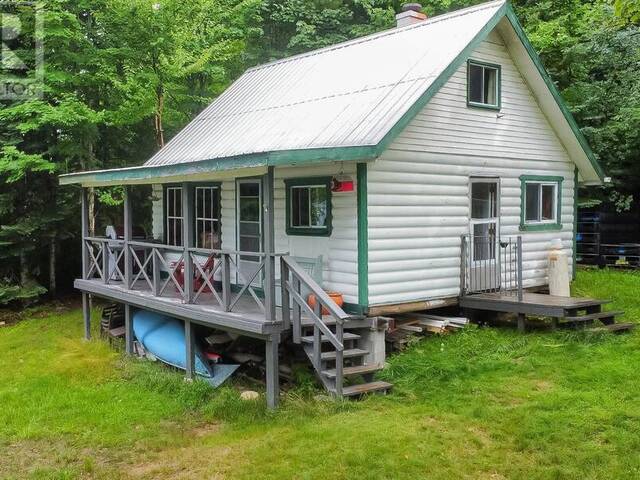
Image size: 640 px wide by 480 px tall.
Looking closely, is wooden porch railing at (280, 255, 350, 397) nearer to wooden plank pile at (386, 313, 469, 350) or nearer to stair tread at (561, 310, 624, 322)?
wooden plank pile at (386, 313, 469, 350)

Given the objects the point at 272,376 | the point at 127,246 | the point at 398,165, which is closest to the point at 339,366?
the point at 272,376

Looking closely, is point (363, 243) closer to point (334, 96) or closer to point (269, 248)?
point (269, 248)

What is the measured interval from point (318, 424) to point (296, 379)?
1878 millimetres

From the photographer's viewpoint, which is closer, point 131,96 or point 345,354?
point 345,354

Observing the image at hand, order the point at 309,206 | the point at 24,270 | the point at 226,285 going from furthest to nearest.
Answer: the point at 24,270 < the point at 309,206 < the point at 226,285

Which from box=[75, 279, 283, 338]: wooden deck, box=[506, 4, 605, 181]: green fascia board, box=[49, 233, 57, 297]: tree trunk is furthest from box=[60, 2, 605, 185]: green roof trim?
box=[49, 233, 57, 297]: tree trunk

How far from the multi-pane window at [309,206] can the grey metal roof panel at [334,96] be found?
0.66m

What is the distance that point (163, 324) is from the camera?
11.5 m

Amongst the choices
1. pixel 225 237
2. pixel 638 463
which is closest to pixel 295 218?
pixel 225 237

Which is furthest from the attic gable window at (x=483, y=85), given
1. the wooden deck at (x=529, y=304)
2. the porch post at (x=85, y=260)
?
the porch post at (x=85, y=260)

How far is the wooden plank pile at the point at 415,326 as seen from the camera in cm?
987

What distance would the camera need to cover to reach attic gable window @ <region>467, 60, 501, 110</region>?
37.0 feet

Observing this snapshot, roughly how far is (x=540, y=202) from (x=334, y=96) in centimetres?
483

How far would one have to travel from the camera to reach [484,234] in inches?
459
